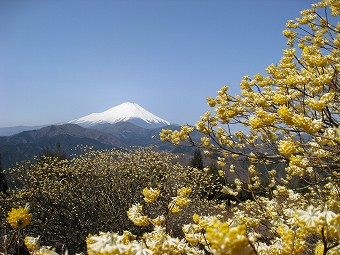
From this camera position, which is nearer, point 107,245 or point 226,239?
point 226,239

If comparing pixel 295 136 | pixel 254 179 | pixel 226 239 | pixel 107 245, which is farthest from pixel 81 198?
pixel 226 239

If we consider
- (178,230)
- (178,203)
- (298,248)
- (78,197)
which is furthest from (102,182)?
(298,248)

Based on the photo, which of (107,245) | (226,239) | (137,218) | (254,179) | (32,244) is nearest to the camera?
(226,239)

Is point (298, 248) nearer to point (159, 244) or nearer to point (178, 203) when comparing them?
point (159, 244)

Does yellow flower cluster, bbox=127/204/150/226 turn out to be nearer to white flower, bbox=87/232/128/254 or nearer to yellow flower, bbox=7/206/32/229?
yellow flower, bbox=7/206/32/229

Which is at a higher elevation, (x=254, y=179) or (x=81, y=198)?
(x=254, y=179)

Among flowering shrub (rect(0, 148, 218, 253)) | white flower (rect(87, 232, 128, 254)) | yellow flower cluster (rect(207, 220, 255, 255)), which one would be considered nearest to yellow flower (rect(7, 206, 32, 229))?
white flower (rect(87, 232, 128, 254))

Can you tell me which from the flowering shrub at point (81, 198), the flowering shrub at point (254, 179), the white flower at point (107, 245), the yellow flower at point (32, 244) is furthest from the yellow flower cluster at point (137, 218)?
the flowering shrub at point (81, 198)

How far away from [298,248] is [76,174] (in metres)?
11.1

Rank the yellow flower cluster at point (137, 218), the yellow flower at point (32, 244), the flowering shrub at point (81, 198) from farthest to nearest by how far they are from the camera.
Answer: the flowering shrub at point (81, 198), the yellow flower cluster at point (137, 218), the yellow flower at point (32, 244)

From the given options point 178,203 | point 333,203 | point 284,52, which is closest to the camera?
point 333,203

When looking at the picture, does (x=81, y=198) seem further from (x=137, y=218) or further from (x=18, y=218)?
(x=18, y=218)

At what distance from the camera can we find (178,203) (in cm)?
304

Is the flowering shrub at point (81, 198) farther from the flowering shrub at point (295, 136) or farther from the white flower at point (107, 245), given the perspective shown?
the white flower at point (107, 245)
